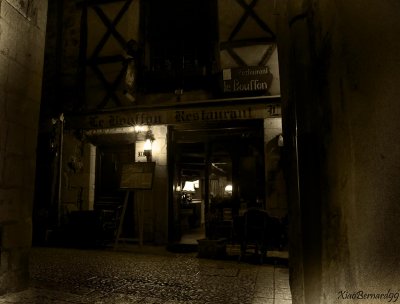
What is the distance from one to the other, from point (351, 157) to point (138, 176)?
582cm

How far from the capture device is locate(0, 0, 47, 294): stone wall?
337cm

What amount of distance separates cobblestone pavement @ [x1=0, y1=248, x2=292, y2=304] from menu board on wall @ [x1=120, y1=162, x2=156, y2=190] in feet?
5.06

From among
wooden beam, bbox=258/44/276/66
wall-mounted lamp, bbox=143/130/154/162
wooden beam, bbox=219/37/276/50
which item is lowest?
wall-mounted lamp, bbox=143/130/154/162

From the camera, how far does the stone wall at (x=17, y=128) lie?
11.1 feet

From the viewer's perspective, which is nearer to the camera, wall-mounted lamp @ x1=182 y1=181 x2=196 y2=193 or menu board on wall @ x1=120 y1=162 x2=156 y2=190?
menu board on wall @ x1=120 y1=162 x2=156 y2=190

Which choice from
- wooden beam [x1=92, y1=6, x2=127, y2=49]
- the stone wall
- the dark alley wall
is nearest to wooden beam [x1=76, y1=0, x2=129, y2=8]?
wooden beam [x1=92, y1=6, x2=127, y2=49]

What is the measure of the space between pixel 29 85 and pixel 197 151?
702 cm

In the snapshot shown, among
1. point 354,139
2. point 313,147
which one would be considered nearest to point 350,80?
point 354,139

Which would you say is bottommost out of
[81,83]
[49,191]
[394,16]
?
[49,191]

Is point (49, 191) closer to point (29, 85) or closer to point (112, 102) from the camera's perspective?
point (112, 102)

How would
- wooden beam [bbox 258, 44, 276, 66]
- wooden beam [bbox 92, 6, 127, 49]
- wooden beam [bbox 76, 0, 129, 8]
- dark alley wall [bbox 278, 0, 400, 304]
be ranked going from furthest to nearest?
wooden beam [bbox 76, 0, 129, 8] < wooden beam [bbox 92, 6, 127, 49] < wooden beam [bbox 258, 44, 276, 66] < dark alley wall [bbox 278, 0, 400, 304]

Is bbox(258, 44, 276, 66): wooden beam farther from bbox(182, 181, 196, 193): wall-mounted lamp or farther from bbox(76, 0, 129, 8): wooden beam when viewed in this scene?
bbox(182, 181, 196, 193): wall-mounted lamp

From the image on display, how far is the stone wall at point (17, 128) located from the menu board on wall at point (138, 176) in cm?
315

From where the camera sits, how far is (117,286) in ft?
12.4
